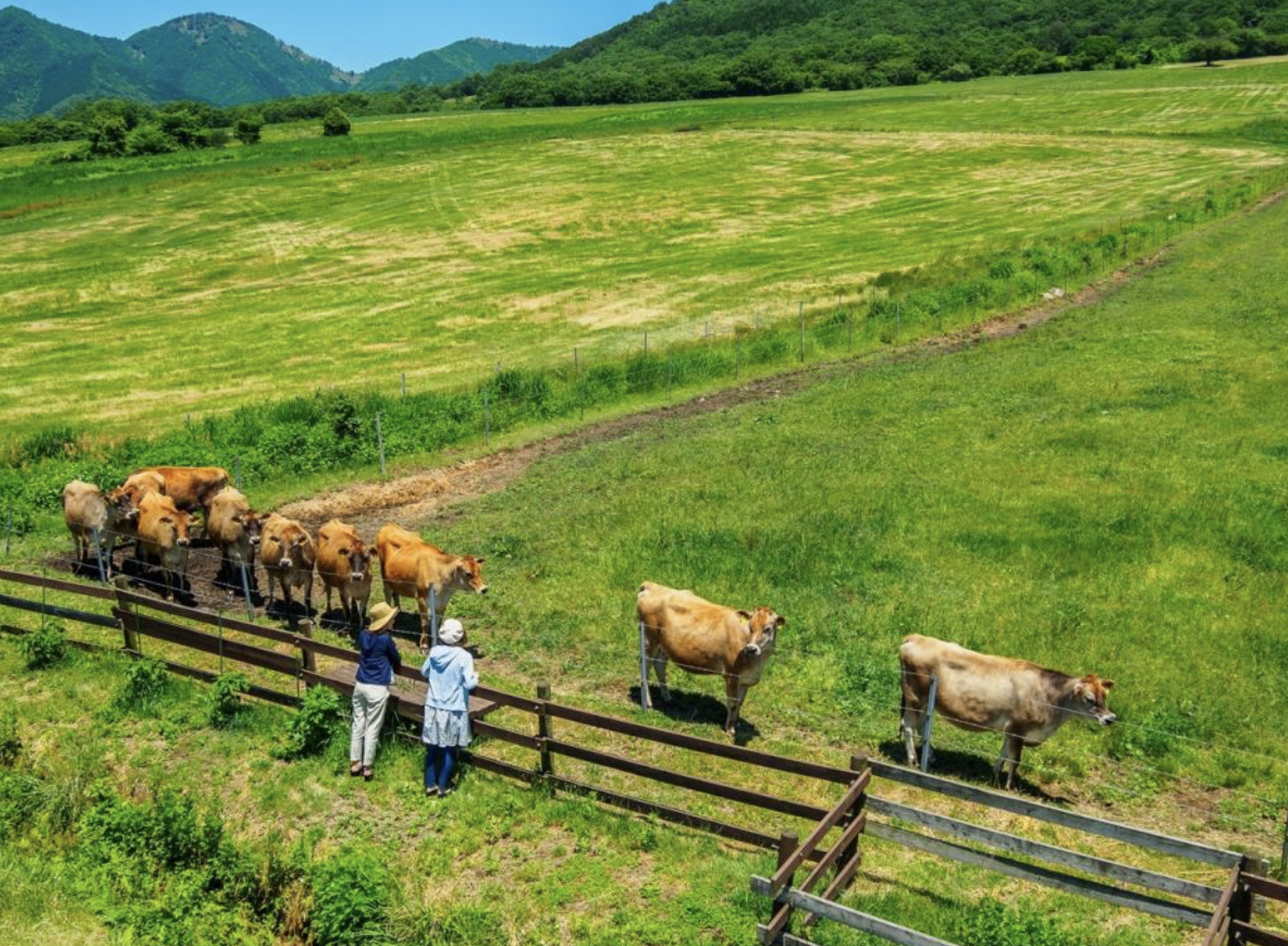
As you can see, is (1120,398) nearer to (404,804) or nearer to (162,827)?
(404,804)

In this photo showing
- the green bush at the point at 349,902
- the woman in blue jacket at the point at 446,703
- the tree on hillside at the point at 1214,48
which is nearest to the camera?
the green bush at the point at 349,902

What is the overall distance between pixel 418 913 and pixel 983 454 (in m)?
17.5

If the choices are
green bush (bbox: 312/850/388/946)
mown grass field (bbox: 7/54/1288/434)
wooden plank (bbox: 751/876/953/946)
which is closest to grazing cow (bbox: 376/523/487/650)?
green bush (bbox: 312/850/388/946)

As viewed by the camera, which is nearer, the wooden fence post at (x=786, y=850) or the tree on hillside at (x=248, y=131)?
the wooden fence post at (x=786, y=850)

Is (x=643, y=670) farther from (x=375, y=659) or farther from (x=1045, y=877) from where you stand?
(x=1045, y=877)

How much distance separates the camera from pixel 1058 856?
362 inches

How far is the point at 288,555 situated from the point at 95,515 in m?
5.06

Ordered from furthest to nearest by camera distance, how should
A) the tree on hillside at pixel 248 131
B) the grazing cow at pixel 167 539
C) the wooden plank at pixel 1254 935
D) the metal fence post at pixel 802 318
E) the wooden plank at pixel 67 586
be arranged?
the tree on hillside at pixel 248 131
the metal fence post at pixel 802 318
the grazing cow at pixel 167 539
the wooden plank at pixel 67 586
the wooden plank at pixel 1254 935

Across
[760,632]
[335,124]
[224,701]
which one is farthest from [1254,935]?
[335,124]

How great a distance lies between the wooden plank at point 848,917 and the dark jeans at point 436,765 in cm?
431

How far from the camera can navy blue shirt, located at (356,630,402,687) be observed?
38.9ft

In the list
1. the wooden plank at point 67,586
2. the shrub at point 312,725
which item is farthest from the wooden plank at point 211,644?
the shrub at point 312,725

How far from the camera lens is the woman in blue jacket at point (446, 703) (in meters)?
11.4

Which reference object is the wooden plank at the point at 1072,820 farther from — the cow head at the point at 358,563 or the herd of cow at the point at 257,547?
the cow head at the point at 358,563
